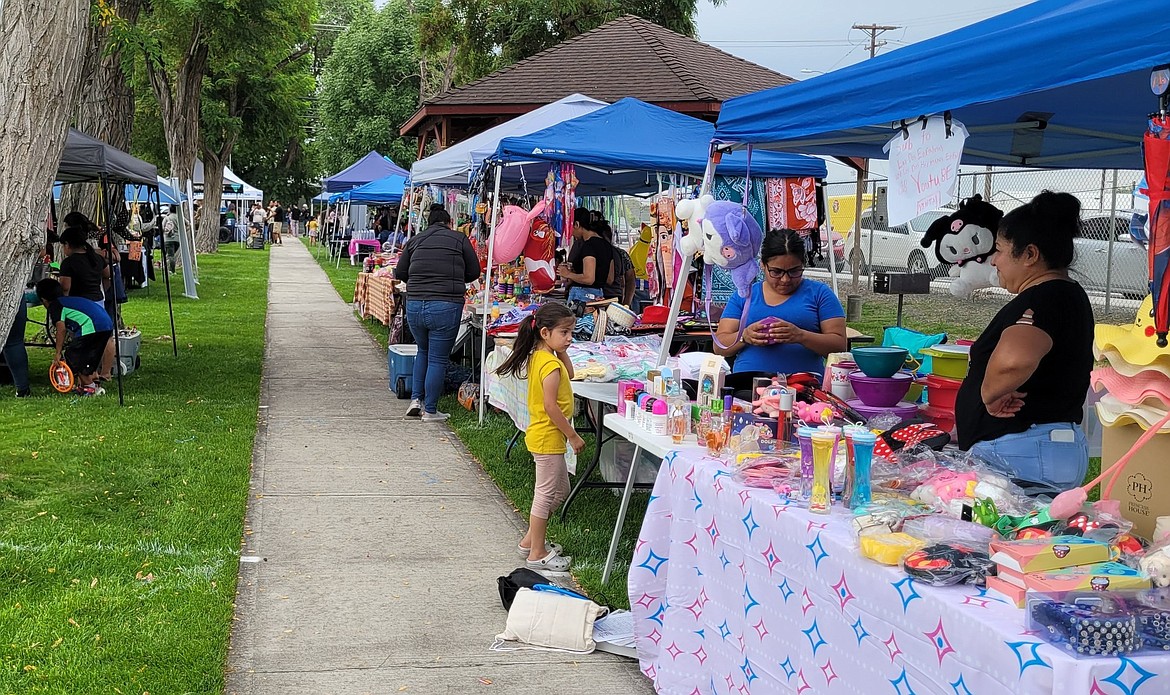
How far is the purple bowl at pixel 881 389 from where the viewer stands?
437 cm

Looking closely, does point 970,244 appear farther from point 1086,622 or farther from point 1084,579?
point 1086,622

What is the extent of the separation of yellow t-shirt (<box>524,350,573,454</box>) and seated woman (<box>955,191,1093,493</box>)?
226cm

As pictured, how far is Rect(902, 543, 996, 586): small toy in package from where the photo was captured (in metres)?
2.55

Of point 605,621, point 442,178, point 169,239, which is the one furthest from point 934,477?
Result: point 169,239

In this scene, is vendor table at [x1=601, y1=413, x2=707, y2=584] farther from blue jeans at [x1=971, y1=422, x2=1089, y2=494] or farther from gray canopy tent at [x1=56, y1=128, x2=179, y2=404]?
gray canopy tent at [x1=56, y1=128, x2=179, y2=404]

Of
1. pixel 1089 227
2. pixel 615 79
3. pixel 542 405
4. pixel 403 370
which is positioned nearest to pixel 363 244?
pixel 615 79

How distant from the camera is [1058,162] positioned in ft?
21.3

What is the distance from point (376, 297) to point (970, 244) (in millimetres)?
13059

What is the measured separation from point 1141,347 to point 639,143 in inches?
254

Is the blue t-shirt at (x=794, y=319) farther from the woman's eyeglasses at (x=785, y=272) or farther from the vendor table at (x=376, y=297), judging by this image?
the vendor table at (x=376, y=297)

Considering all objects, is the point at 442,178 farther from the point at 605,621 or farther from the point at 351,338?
the point at 605,621

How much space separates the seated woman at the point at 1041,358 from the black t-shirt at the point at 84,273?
338 inches

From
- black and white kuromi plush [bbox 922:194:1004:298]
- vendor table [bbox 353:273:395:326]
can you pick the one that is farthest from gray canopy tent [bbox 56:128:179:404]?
black and white kuromi plush [bbox 922:194:1004:298]

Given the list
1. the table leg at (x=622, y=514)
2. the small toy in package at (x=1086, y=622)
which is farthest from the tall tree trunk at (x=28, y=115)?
the small toy in package at (x=1086, y=622)
